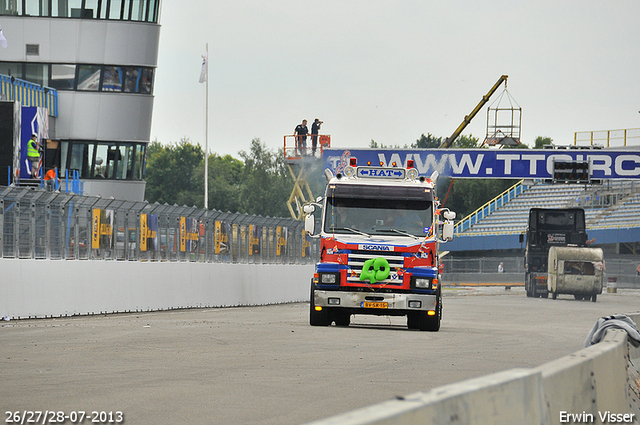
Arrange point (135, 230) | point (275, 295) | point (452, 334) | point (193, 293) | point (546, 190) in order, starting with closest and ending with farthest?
point (452, 334), point (135, 230), point (193, 293), point (275, 295), point (546, 190)

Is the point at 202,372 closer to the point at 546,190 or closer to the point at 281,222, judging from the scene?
the point at 281,222

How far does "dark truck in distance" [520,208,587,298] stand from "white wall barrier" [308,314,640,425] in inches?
1586

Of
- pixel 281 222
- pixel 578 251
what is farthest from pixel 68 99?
pixel 578 251

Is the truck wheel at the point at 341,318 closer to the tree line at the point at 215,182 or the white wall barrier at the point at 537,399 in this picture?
the white wall barrier at the point at 537,399

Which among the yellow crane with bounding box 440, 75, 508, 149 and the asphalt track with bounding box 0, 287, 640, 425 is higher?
the yellow crane with bounding box 440, 75, 508, 149

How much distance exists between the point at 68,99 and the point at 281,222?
1870cm

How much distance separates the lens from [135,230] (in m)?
24.9

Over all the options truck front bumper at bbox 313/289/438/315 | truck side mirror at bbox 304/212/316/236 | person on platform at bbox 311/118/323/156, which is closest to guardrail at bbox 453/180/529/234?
person on platform at bbox 311/118/323/156

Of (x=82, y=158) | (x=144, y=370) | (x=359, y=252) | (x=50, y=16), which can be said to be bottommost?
(x=144, y=370)

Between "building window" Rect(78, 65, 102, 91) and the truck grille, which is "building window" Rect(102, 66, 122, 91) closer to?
"building window" Rect(78, 65, 102, 91)

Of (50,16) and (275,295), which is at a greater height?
(50,16)

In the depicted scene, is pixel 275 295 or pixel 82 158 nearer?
pixel 275 295

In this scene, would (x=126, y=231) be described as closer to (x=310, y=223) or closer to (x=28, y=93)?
(x=310, y=223)

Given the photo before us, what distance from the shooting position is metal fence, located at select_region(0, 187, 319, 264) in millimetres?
19906
